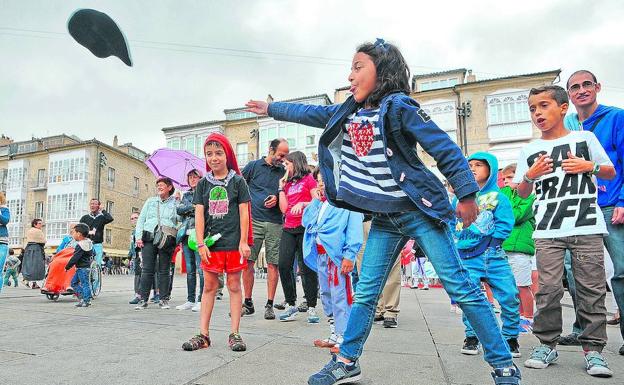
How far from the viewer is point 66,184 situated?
4675 cm

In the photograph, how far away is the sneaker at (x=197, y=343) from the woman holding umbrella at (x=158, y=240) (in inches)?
132

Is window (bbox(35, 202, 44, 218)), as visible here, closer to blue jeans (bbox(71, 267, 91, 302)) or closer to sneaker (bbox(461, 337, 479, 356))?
blue jeans (bbox(71, 267, 91, 302))

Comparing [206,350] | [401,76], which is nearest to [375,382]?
[206,350]

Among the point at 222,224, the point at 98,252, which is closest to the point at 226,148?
the point at 222,224

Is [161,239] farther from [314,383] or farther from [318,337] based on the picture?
[314,383]

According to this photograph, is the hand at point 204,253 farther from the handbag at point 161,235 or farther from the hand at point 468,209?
the handbag at point 161,235

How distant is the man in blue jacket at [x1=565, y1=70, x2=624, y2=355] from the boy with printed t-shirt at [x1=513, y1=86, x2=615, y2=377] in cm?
48

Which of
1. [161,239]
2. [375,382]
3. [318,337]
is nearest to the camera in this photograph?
[375,382]

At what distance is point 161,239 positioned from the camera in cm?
668

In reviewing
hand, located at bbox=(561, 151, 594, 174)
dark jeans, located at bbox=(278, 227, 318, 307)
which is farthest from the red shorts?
hand, located at bbox=(561, 151, 594, 174)

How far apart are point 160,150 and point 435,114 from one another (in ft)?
93.9

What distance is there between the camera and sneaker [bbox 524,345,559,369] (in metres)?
2.97

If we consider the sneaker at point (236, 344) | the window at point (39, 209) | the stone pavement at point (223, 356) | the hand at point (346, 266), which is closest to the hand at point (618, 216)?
the stone pavement at point (223, 356)

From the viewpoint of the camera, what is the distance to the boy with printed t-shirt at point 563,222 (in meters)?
3.03
